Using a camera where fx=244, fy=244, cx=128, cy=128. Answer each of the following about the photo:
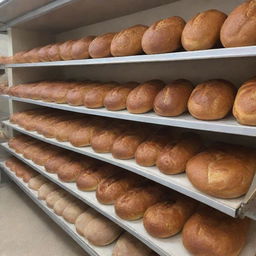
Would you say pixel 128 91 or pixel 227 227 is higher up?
pixel 128 91

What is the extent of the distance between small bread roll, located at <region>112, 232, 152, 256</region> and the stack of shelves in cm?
15

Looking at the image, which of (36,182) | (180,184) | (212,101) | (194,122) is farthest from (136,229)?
(36,182)

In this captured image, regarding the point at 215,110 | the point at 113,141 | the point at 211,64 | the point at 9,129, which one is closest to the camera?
the point at 215,110

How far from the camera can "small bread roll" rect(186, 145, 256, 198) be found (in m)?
0.93

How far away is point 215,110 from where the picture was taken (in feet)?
3.21

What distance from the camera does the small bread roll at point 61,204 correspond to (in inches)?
75.0

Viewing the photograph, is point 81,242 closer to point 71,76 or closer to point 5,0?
point 71,76

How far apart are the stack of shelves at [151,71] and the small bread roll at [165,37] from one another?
57mm

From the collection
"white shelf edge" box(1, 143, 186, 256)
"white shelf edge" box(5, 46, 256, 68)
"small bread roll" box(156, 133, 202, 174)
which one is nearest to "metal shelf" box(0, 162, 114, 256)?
"white shelf edge" box(1, 143, 186, 256)

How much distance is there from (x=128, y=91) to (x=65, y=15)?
3.01 ft

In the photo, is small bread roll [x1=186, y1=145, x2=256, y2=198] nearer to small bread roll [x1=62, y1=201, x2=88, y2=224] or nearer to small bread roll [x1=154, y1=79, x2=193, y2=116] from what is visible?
small bread roll [x1=154, y1=79, x2=193, y2=116]

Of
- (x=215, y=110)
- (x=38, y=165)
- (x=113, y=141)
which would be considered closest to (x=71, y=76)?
(x=38, y=165)

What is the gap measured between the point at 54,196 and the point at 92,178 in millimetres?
579

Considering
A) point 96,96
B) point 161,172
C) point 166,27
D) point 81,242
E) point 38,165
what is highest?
point 166,27
